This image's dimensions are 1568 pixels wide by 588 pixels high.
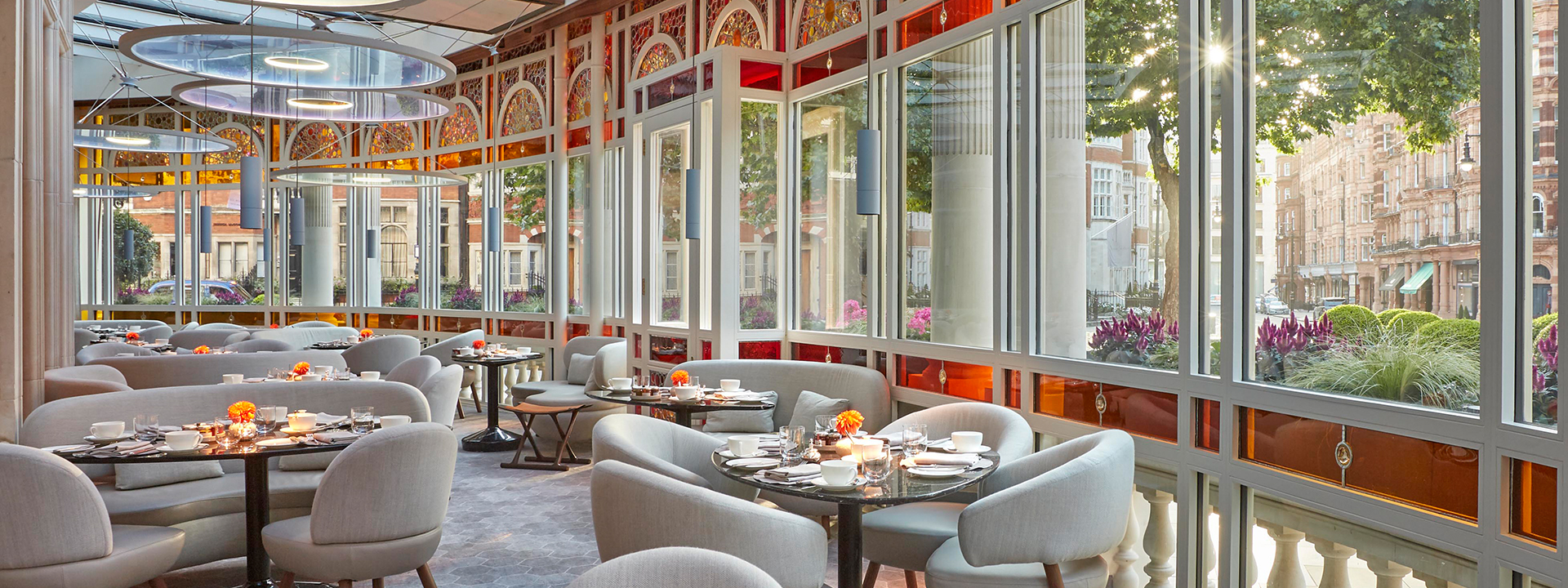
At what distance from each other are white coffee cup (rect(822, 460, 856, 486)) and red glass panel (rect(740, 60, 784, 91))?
418 cm

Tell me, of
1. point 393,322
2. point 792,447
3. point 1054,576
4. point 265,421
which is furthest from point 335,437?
point 393,322

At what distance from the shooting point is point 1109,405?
4.31 m

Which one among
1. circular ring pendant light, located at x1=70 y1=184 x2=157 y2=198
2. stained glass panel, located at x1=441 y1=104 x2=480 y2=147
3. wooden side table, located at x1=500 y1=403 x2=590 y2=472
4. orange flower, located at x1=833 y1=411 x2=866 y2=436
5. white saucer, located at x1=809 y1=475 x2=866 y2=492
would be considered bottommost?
wooden side table, located at x1=500 y1=403 x2=590 y2=472

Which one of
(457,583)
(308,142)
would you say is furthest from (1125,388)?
(308,142)

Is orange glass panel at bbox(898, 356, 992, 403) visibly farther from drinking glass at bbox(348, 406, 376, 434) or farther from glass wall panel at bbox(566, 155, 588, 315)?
glass wall panel at bbox(566, 155, 588, 315)

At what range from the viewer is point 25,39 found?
5055 mm

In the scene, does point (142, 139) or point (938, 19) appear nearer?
point (938, 19)

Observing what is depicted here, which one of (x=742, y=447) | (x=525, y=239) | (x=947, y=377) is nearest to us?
(x=742, y=447)

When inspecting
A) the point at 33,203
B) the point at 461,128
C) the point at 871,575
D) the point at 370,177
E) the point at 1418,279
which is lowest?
the point at 871,575

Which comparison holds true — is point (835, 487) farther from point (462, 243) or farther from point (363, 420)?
point (462, 243)

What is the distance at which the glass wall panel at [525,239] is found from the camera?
10641 millimetres

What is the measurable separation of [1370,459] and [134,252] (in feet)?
49.9

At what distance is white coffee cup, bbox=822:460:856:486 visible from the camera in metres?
3.20

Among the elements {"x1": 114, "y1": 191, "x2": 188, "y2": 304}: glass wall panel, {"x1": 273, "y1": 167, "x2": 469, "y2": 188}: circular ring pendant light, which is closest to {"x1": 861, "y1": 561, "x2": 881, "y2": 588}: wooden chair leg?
{"x1": 273, "y1": 167, "x2": 469, "y2": 188}: circular ring pendant light
